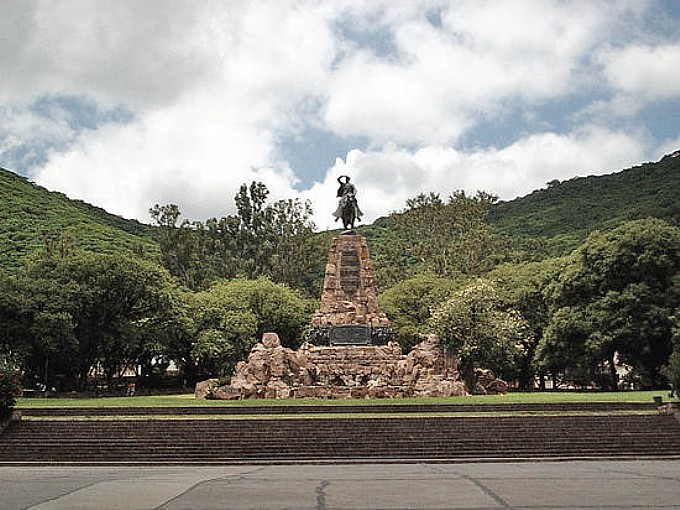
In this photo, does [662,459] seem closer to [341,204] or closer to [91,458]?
[91,458]

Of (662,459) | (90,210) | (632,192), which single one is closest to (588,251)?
(662,459)

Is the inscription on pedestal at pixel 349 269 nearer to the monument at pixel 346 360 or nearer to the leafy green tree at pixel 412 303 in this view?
the monument at pixel 346 360

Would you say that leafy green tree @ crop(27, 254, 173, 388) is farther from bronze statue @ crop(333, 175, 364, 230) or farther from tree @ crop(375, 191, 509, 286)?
tree @ crop(375, 191, 509, 286)

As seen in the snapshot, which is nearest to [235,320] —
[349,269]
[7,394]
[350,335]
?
[349,269]

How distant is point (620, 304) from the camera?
47.6 meters

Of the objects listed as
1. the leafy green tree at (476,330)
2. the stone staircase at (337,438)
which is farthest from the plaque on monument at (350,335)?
the stone staircase at (337,438)

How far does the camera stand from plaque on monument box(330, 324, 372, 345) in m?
41.2

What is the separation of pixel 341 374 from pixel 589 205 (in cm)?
6244

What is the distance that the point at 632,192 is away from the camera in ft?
292

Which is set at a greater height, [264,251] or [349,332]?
[264,251]

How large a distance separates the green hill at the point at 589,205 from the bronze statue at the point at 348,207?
1358 inches

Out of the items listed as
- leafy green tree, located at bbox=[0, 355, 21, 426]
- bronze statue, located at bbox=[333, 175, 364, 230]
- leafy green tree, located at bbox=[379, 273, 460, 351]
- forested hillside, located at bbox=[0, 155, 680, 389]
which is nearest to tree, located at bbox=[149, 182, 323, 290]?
forested hillside, located at bbox=[0, 155, 680, 389]

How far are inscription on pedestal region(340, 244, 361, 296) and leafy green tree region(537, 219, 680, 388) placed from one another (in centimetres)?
1396

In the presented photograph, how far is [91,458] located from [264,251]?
52.6 m
